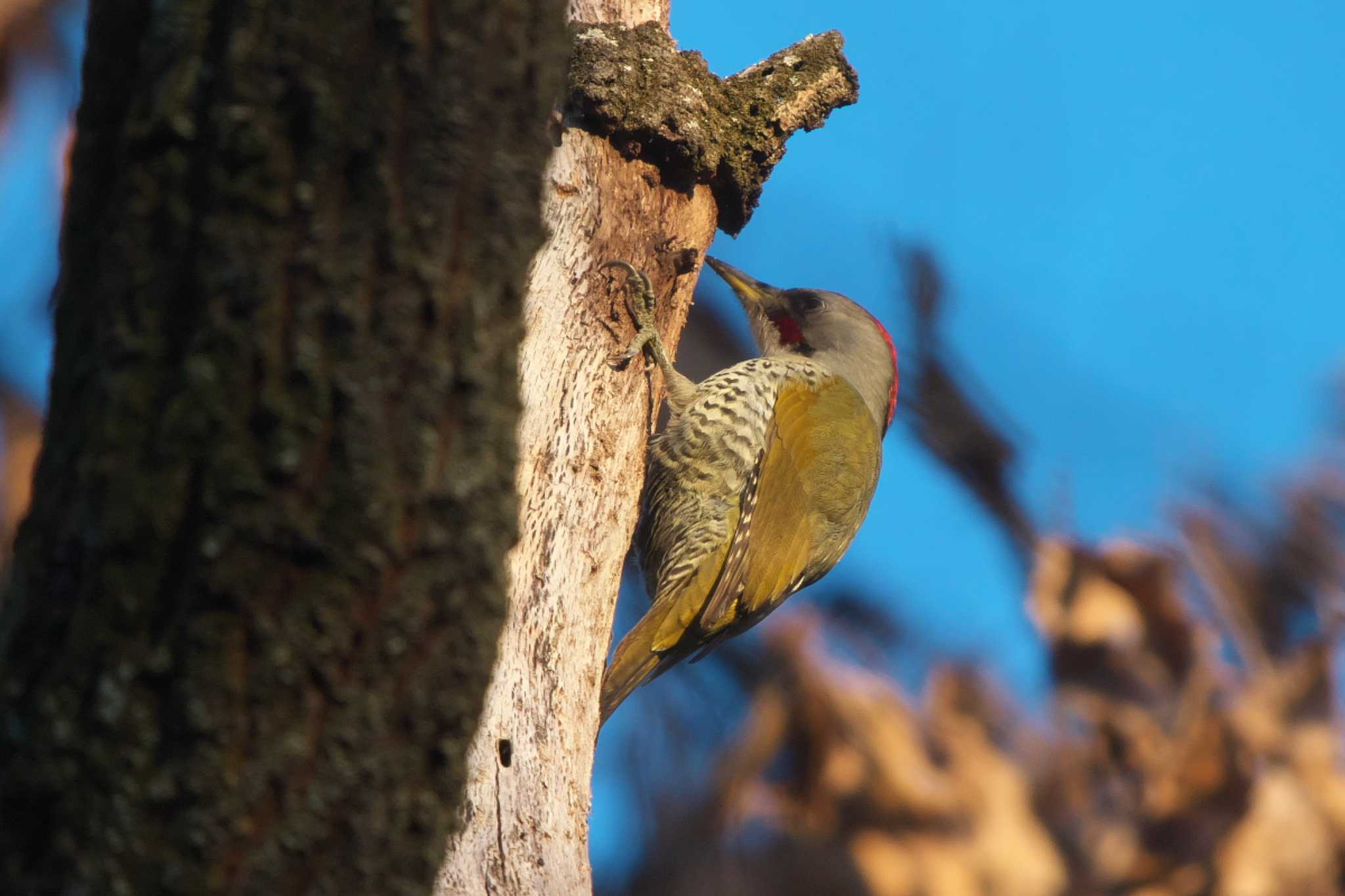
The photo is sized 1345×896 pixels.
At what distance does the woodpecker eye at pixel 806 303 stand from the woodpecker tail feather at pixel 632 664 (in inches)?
61.5

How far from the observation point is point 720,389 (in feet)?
13.3

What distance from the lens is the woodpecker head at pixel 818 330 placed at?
4715 millimetres

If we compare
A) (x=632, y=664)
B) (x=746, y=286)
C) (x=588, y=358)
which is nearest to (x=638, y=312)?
(x=588, y=358)

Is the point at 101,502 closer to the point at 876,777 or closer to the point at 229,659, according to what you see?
the point at 229,659

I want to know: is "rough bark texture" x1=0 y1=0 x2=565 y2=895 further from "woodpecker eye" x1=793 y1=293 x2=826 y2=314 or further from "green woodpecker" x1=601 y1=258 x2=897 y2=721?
"woodpecker eye" x1=793 y1=293 x2=826 y2=314

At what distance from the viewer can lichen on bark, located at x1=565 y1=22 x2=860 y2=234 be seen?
3.17m

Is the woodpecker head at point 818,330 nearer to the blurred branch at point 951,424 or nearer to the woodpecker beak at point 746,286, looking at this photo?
the woodpecker beak at point 746,286

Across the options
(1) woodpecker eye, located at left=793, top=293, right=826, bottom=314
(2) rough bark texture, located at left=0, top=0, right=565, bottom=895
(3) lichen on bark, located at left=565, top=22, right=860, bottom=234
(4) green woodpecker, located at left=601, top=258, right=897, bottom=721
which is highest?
(1) woodpecker eye, located at left=793, top=293, right=826, bottom=314

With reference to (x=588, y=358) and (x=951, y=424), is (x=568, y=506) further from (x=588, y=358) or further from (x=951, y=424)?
(x=951, y=424)

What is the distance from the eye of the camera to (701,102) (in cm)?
334

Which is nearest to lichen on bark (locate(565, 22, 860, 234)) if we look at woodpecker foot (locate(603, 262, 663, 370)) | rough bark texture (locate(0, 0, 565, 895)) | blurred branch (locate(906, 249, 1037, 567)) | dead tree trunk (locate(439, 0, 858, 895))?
dead tree trunk (locate(439, 0, 858, 895))

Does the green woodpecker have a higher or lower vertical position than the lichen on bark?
lower

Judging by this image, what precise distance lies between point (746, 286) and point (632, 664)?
1810 millimetres

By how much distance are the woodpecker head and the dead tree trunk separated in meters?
1.13
